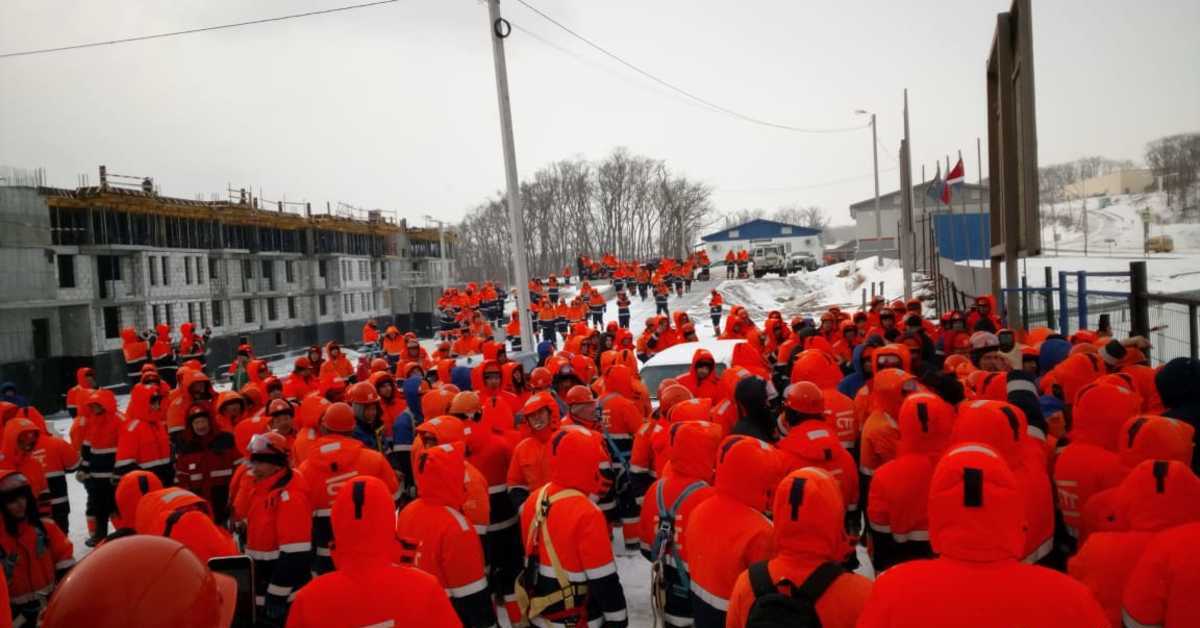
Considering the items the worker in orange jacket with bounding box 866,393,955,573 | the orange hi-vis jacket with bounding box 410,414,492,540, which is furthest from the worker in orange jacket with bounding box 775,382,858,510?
the orange hi-vis jacket with bounding box 410,414,492,540

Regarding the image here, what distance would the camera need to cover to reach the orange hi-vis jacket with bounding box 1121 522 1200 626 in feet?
9.41

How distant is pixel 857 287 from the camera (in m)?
38.9

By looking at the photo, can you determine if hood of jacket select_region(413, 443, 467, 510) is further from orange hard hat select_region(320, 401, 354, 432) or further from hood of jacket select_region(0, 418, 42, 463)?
hood of jacket select_region(0, 418, 42, 463)

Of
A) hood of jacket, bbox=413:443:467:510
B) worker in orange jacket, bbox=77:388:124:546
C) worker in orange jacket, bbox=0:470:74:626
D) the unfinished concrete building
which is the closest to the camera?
hood of jacket, bbox=413:443:467:510

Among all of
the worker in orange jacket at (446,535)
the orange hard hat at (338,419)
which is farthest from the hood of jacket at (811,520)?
the orange hard hat at (338,419)

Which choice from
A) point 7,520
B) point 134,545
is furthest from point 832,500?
point 7,520

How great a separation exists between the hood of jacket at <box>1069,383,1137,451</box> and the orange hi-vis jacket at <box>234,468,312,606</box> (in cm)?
489

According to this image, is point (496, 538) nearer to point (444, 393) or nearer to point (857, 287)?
point (444, 393)

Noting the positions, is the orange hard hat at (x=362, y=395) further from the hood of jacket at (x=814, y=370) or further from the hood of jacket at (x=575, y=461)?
the hood of jacket at (x=814, y=370)

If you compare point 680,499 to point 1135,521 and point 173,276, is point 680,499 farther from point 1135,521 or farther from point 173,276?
point 173,276

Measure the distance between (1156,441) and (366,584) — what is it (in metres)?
3.68

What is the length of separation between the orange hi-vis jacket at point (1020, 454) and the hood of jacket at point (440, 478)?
271cm

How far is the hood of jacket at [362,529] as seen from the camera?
3148 millimetres

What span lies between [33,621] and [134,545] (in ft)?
14.0
